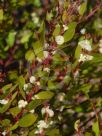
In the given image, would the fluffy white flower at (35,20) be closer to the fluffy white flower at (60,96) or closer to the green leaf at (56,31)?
the fluffy white flower at (60,96)

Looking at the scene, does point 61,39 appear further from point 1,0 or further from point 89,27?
point 89,27

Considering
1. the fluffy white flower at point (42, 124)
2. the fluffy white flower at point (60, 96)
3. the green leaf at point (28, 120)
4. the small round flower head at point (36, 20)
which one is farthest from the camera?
the small round flower head at point (36, 20)

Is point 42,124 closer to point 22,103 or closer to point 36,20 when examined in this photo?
point 22,103

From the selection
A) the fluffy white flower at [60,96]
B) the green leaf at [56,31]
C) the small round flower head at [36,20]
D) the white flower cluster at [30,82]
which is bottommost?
the white flower cluster at [30,82]

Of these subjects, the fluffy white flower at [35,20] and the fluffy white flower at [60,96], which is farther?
the fluffy white flower at [35,20]

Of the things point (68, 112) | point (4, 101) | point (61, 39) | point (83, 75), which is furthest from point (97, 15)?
point (4, 101)

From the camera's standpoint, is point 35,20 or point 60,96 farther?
point 35,20

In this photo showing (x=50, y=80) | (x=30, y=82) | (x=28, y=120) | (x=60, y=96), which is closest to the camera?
(x=28, y=120)

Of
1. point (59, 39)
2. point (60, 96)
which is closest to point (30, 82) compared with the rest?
point (59, 39)

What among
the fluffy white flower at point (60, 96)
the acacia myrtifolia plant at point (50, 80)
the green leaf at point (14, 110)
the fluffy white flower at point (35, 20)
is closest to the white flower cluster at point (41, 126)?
the acacia myrtifolia plant at point (50, 80)
